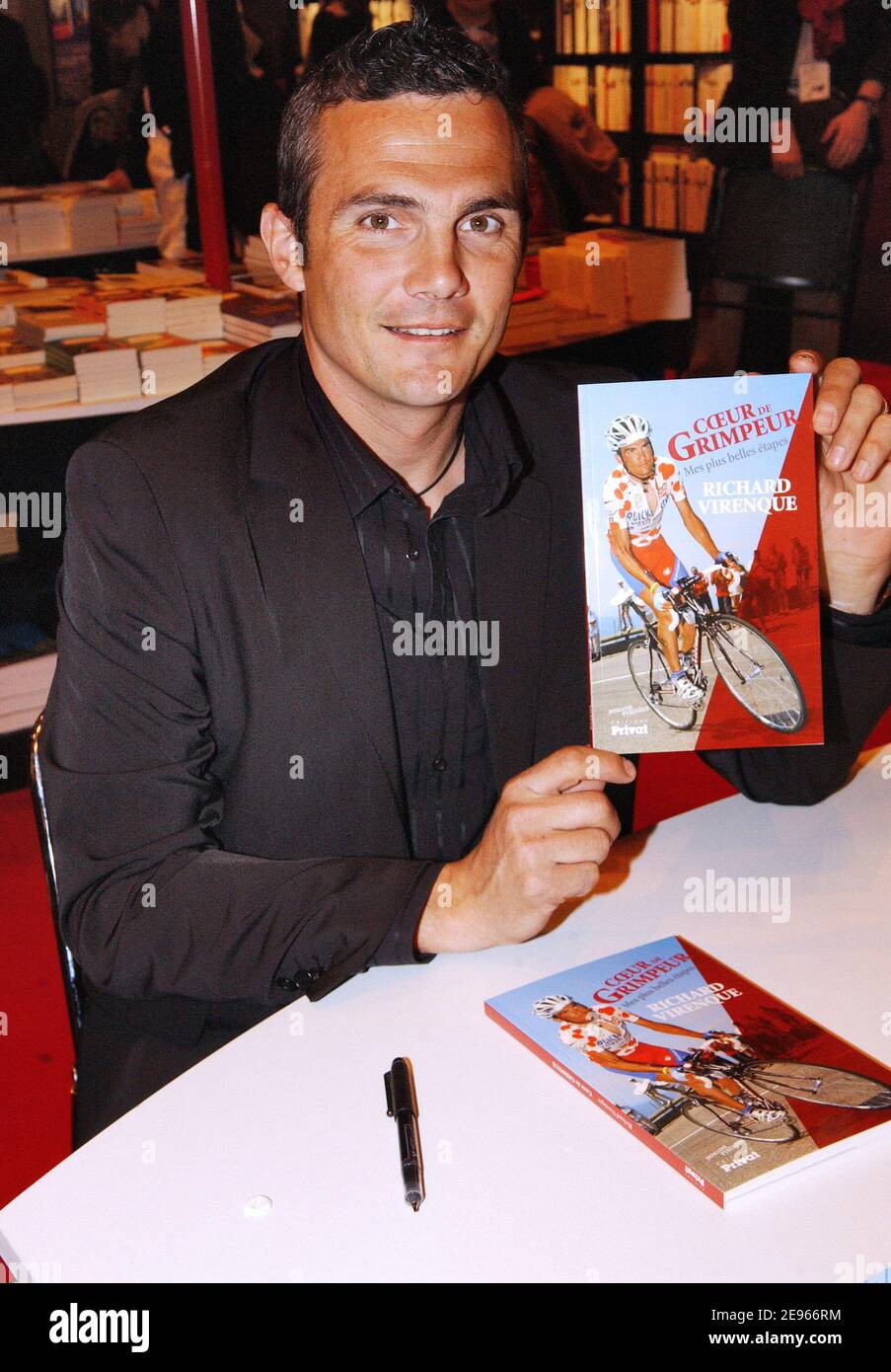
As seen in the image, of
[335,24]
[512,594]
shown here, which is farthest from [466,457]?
[335,24]

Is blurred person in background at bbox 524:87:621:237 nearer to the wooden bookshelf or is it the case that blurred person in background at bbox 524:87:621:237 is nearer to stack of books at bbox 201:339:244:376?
the wooden bookshelf

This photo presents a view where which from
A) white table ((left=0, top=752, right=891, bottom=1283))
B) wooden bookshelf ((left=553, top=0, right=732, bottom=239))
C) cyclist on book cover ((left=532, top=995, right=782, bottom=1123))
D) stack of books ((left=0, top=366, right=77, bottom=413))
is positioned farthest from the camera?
wooden bookshelf ((left=553, top=0, right=732, bottom=239))

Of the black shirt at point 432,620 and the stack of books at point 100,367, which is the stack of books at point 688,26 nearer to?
the stack of books at point 100,367

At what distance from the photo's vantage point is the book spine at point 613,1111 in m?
0.95

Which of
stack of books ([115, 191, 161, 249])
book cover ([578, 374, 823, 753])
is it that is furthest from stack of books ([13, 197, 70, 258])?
book cover ([578, 374, 823, 753])

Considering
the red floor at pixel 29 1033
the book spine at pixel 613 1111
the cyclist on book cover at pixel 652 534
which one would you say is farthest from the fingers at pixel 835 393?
the red floor at pixel 29 1033

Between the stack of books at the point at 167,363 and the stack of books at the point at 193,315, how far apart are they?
0.11 m

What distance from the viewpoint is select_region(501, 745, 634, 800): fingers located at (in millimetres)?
1245

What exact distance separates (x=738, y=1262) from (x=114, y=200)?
4.48m

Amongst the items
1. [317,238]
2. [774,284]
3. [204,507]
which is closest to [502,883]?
[204,507]

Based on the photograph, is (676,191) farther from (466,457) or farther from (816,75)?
(466,457)

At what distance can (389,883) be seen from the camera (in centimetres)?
127

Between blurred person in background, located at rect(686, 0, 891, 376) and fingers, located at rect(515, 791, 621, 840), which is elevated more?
blurred person in background, located at rect(686, 0, 891, 376)
